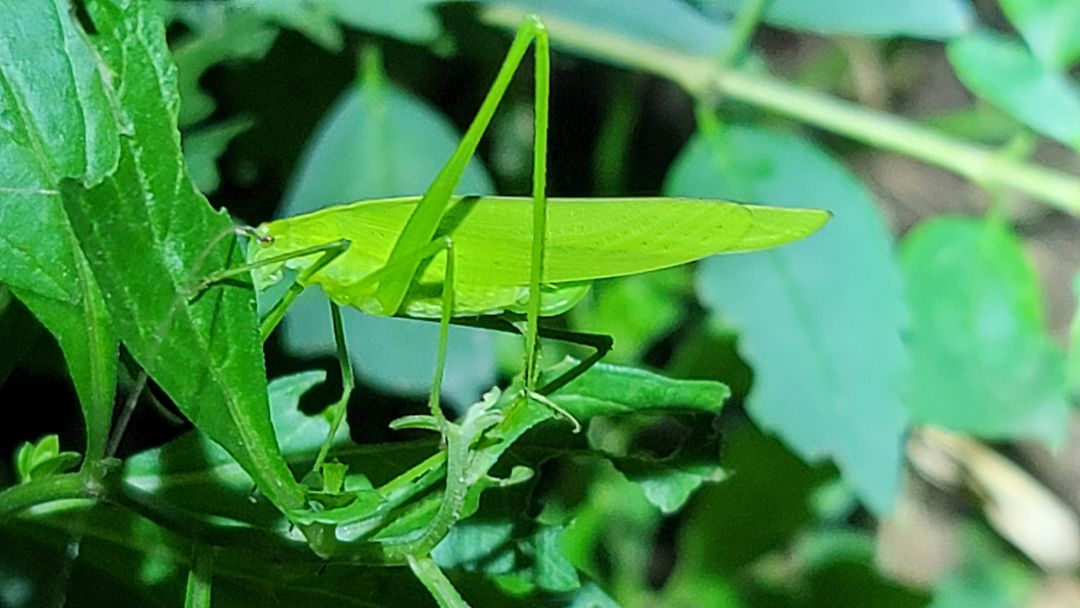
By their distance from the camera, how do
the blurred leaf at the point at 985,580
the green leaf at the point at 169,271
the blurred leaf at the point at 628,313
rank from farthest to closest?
the blurred leaf at the point at 985,580 → the blurred leaf at the point at 628,313 → the green leaf at the point at 169,271

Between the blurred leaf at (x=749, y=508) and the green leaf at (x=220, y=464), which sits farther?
the blurred leaf at (x=749, y=508)

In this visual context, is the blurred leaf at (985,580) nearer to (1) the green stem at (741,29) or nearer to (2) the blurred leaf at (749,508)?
(2) the blurred leaf at (749,508)

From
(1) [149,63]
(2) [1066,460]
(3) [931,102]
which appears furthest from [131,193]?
(2) [1066,460]

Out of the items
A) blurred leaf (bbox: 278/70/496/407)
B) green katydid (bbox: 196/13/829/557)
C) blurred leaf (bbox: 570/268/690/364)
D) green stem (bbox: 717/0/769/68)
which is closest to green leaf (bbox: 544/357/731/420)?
green katydid (bbox: 196/13/829/557)

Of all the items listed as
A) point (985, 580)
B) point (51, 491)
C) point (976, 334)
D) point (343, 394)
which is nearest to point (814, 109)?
point (976, 334)

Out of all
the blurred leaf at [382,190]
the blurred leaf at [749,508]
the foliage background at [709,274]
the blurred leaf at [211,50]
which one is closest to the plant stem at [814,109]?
the foliage background at [709,274]

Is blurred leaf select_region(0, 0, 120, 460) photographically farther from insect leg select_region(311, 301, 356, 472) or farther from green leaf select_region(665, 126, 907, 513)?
green leaf select_region(665, 126, 907, 513)
